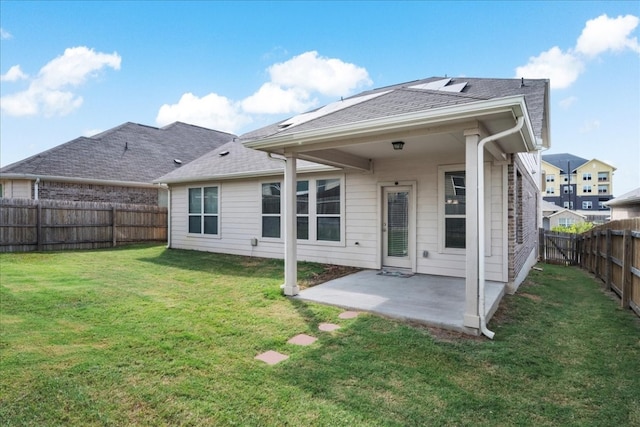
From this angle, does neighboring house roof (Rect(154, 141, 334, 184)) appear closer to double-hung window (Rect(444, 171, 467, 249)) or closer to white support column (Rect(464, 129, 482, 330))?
double-hung window (Rect(444, 171, 467, 249))

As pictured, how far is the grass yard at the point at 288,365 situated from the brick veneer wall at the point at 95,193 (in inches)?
363

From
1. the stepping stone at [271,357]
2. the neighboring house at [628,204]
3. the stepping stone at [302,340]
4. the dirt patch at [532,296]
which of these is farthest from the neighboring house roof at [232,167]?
the neighboring house at [628,204]

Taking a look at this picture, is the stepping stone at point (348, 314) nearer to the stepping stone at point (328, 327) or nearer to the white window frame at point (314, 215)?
the stepping stone at point (328, 327)

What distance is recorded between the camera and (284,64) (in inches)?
673

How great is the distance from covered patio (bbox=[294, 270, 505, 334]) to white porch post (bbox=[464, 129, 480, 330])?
0.19 meters

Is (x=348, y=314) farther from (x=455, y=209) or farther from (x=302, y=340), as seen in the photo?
(x=455, y=209)

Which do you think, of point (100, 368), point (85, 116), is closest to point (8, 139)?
point (85, 116)

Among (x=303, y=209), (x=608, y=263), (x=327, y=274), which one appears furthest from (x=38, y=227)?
(x=608, y=263)

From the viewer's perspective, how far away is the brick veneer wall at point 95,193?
44.1 ft

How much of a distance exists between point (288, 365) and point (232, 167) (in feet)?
27.5

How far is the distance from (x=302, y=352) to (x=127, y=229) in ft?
40.7

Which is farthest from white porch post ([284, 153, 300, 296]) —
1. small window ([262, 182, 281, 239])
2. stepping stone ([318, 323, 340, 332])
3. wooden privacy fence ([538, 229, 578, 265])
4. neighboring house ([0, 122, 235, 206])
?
wooden privacy fence ([538, 229, 578, 265])

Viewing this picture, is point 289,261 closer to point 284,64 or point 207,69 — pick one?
point 207,69

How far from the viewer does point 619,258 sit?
6.68 meters
